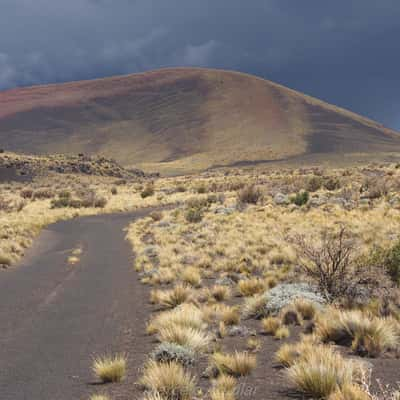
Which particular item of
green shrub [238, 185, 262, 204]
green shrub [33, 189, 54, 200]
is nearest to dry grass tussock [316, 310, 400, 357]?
green shrub [238, 185, 262, 204]

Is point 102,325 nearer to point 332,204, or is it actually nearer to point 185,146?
point 332,204

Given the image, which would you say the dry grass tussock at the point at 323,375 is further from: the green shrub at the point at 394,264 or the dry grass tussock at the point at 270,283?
the green shrub at the point at 394,264

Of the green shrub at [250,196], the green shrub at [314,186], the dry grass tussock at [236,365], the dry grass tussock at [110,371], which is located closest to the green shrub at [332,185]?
the green shrub at [314,186]

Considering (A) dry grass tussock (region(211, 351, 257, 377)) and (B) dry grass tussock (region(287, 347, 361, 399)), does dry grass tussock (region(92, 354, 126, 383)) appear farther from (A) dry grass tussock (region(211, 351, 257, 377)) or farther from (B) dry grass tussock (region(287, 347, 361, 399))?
(B) dry grass tussock (region(287, 347, 361, 399))

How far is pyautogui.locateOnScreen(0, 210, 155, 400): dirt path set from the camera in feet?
18.0

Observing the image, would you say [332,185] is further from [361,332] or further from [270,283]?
[361,332]

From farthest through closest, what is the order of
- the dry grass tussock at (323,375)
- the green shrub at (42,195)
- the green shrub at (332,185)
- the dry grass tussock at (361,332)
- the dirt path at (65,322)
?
the green shrub at (42,195)
the green shrub at (332,185)
the dry grass tussock at (361,332)
the dirt path at (65,322)
the dry grass tussock at (323,375)

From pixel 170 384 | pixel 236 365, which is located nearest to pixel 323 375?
pixel 236 365

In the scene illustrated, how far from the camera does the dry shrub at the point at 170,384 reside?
4.64m

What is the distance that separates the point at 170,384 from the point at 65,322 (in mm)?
4243

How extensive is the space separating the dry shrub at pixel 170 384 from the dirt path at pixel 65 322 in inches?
14.7

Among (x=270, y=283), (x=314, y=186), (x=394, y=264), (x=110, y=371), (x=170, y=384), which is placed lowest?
(x=270, y=283)

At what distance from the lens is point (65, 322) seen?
8203mm

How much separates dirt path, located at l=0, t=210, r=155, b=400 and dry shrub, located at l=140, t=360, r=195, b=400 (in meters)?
0.37
